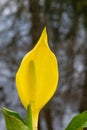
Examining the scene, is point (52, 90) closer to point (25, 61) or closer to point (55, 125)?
point (25, 61)

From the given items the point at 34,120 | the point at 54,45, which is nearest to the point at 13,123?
the point at 34,120

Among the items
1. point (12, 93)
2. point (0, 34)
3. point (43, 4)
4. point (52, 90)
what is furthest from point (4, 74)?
point (52, 90)

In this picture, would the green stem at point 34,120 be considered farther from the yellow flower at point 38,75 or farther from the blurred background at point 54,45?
the blurred background at point 54,45

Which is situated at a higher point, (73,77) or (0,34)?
(0,34)

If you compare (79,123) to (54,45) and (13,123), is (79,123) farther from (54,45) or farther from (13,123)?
(54,45)

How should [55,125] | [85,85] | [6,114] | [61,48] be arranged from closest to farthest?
Result: [6,114] → [55,125] → [85,85] → [61,48]

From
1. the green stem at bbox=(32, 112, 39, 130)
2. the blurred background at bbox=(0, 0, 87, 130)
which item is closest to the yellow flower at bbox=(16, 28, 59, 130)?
the green stem at bbox=(32, 112, 39, 130)

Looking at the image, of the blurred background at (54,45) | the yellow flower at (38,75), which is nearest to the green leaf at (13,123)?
the yellow flower at (38,75)
